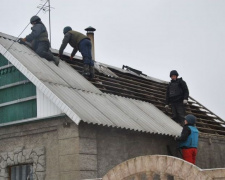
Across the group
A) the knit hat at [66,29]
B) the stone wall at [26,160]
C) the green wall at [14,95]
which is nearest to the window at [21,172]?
the stone wall at [26,160]

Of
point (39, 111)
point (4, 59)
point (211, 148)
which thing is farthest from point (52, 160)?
point (211, 148)

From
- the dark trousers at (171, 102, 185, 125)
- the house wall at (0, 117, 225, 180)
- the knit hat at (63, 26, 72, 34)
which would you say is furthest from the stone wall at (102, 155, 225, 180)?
the knit hat at (63, 26, 72, 34)

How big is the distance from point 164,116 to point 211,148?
7.68ft

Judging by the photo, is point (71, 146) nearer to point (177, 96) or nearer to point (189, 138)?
point (189, 138)

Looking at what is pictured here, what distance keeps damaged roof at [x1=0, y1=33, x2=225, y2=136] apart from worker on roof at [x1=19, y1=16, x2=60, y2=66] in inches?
7.2

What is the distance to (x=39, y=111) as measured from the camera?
1164 centimetres

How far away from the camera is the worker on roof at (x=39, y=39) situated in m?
13.0

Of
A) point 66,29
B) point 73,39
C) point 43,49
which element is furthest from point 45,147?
point 66,29

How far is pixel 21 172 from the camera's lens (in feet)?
39.1

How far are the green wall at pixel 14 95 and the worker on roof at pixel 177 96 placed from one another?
4397mm

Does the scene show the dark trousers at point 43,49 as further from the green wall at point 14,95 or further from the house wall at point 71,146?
the house wall at point 71,146

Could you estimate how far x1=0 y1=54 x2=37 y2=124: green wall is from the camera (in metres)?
12.0

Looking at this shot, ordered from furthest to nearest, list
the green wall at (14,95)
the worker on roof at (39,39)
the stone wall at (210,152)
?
the stone wall at (210,152)
the worker on roof at (39,39)
the green wall at (14,95)

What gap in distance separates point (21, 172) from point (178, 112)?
521 centimetres
